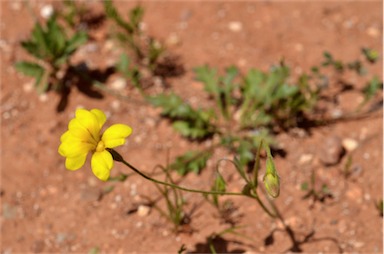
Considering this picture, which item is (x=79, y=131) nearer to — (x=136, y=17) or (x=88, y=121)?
(x=88, y=121)

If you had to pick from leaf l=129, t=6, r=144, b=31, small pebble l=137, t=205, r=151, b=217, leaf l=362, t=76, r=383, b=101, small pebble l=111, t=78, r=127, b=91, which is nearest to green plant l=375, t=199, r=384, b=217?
leaf l=362, t=76, r=383, b=101

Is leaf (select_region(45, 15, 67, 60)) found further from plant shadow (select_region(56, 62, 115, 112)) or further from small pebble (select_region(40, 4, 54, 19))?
small pebble (select_region(40, 4, 54, 19))

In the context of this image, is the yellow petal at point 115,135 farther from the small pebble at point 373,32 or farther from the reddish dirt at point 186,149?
the small pebble at point 373,32

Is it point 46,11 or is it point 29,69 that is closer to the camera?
point 29,69

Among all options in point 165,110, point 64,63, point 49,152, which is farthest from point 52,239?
point 64,63

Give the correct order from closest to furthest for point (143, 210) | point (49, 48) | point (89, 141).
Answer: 1. point (89, 141)
2. point (143, 210)
3. point (49, 48)

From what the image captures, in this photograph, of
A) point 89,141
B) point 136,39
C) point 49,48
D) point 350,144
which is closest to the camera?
point 89,141

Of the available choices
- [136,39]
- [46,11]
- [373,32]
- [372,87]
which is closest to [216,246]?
[372,87]
